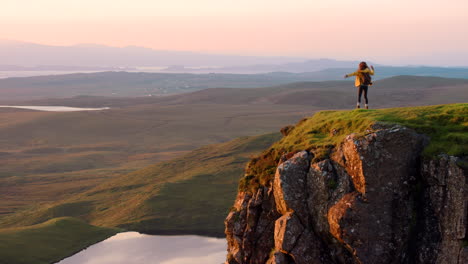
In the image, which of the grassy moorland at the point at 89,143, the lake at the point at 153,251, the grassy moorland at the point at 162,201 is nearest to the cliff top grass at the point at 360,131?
the lake at the point at 153,251

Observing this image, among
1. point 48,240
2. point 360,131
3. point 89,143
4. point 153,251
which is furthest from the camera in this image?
point 89,143

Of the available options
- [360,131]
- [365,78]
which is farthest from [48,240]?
[360,131]

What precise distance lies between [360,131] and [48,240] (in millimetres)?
41628

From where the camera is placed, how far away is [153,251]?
51.4 m

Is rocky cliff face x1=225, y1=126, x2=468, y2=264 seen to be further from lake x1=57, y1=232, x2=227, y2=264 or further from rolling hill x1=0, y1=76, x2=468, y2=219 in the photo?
rolling hill x1=0, y1=76, x2=468, y2=219

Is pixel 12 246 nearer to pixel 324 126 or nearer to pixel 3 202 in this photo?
pixel 3 202

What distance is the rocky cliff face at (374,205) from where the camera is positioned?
64.6 feet

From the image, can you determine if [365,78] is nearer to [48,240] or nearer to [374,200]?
[374,200]

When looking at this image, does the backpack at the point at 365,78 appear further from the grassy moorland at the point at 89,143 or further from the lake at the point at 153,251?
the grassy moorland at the point at 89,143

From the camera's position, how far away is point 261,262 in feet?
77.9

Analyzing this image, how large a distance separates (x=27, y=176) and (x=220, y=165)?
3773 centimetres

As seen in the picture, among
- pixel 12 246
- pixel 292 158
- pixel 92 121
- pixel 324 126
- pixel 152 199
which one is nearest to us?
pixel 292 158

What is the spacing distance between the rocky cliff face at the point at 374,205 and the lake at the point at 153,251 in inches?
1059

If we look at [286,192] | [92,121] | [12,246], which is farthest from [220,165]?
[92,121]
